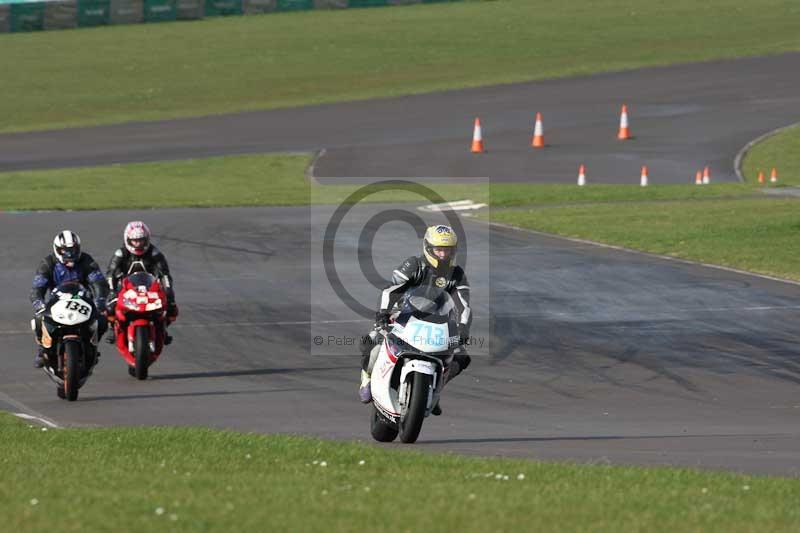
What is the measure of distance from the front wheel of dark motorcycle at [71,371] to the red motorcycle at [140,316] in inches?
48.2

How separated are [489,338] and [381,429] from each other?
5885 mm

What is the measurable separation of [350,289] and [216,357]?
4.84 metres

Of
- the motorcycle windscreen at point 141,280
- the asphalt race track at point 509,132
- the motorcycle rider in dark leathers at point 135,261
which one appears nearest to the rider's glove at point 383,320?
the motorcycle windscreen at point 141,280

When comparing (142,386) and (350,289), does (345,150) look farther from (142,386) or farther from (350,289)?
(142,386)

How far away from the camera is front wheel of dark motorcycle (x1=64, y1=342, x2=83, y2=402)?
51.3 ft

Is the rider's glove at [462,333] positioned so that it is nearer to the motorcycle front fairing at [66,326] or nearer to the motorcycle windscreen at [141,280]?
the motorcycle front fairing at [66,326]

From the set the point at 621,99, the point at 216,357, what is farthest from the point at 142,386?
the point at 621,99

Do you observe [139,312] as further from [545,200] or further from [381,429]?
[545,200]

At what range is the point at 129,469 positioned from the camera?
10727 mm

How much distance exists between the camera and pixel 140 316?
1720 centimetres

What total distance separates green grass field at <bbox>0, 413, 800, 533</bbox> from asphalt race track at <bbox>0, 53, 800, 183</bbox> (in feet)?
84.8

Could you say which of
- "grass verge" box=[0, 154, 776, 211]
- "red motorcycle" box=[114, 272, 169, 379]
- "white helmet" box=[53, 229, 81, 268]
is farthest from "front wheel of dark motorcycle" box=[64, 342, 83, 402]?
"grass verge" box=[0, 154, 776, 211]

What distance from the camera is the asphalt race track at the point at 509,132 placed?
130ft

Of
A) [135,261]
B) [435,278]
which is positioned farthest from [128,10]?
[435,278]
